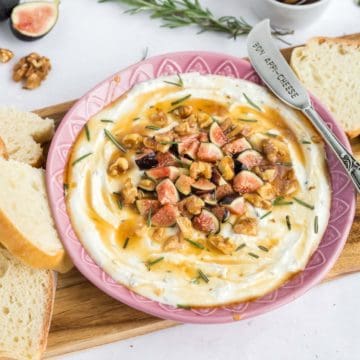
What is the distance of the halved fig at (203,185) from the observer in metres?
3.56

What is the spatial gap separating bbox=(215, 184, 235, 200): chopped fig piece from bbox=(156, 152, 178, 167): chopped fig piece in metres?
0.27

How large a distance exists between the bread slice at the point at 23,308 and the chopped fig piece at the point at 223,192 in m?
0.97

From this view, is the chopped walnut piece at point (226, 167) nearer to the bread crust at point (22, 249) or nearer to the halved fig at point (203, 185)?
the halved fig at point (203, 185)

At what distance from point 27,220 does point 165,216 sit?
0.70 metres

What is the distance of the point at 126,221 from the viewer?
3.53 meters

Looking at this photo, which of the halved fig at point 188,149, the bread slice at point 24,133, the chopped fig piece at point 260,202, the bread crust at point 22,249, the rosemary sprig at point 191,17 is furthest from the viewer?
the rosemary sprig at point 191,17

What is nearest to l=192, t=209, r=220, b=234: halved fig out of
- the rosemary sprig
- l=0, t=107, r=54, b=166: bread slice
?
l=0, t=107, r=54, b=166: bread slice

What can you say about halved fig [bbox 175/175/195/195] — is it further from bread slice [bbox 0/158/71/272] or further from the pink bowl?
bread slice [bbox 0/158/71/272]

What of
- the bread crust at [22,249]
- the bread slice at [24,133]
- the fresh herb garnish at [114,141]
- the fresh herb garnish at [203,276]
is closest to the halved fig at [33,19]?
the bread slice at [24,133]

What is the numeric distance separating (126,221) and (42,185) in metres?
0.51

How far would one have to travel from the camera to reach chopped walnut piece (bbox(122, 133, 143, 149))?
367 cm

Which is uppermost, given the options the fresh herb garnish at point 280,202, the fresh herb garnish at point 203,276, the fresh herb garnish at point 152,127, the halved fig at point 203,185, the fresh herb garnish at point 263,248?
the fresh herb garnish at point 152,127

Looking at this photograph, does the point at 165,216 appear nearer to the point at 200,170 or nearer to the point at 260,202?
the point at 200,170

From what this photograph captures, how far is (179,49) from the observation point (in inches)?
177
